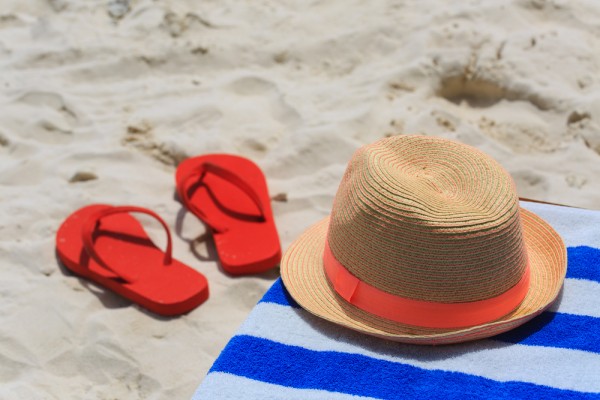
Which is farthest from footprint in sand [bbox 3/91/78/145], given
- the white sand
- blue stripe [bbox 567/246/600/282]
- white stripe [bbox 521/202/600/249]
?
blue stripe [bbox 567/246/600/282]

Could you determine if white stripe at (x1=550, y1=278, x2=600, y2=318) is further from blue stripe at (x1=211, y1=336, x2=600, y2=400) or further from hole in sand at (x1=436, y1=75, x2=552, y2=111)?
hole in sand at (x1=436, y1=75, x2=552, y2=111)

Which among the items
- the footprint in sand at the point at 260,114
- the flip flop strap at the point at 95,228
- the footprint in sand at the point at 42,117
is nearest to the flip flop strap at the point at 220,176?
the flip flop strap at the point at 95,228

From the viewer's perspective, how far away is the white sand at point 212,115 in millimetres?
2072

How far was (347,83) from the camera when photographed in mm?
3043

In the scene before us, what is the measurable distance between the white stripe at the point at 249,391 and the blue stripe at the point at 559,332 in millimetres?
384

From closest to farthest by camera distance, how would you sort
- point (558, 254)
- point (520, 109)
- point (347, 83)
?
point (558, 254), point (520, 109), point (347, 83)

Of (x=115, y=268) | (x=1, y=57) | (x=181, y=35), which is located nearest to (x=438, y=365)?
(x=115, y=268)

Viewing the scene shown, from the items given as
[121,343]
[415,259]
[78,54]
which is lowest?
[121,343]

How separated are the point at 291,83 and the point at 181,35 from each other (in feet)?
2.08

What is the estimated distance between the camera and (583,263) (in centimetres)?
174

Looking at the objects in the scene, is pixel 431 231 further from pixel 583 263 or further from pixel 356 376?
pixel 583 263

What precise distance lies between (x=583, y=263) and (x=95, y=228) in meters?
1.56

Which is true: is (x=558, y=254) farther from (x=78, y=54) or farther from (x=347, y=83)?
(x=78, y=54)

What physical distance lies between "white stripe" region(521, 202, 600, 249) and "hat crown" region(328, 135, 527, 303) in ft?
1.20
